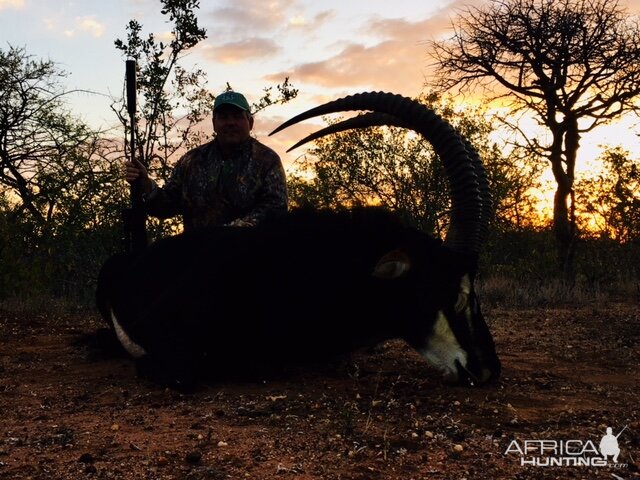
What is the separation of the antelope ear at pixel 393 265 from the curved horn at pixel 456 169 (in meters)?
0.48

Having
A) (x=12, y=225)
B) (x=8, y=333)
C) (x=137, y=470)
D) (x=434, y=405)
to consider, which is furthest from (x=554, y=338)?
(x=12, y=225)

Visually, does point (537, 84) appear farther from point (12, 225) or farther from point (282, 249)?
point (282, 249)

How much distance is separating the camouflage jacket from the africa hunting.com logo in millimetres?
2962

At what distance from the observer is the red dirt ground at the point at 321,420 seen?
2.48m

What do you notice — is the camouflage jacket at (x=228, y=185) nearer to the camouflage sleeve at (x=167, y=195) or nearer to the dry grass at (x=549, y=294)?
the camouflage sleeve at (x=167, y=195)

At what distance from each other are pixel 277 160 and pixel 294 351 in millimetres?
2109

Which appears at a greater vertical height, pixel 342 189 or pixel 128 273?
pixel 342 189

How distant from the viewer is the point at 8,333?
20.8 ft

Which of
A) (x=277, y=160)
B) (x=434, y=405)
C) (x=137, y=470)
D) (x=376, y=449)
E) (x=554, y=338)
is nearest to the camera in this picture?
(x=137, y=470)

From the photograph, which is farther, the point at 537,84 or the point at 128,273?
the point at 537,84

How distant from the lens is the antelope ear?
3.63m

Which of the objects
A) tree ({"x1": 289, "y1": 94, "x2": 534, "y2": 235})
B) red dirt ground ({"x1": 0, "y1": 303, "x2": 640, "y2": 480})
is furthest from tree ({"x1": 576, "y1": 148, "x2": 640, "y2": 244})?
red dirt ground ({"x1": 0, "y1": 303, "x2": 640, "y2": 480})

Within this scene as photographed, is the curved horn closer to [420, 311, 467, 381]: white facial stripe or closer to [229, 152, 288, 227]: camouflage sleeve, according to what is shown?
[420, 311, 467, 381]: white facial stripe

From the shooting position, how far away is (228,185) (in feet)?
18.0
